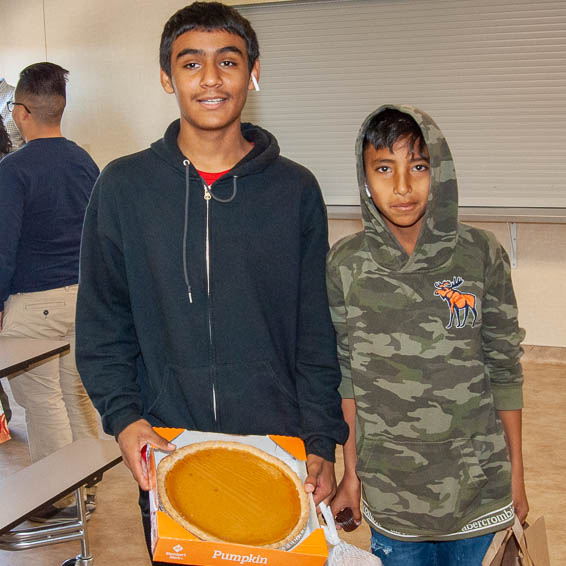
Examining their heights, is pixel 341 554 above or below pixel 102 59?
below

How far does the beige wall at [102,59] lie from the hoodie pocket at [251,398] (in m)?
3.90

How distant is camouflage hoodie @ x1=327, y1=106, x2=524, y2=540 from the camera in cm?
137

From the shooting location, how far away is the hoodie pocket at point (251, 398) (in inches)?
52.6

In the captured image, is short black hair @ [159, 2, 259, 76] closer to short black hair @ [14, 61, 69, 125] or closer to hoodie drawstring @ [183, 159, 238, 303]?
hoodie drawstring @ [183, 159, 238, 303]

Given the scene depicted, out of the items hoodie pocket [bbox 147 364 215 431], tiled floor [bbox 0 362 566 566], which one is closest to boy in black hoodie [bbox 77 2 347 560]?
hoodie pocket [bbox 147 364 215 431]

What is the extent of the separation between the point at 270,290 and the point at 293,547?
0.50 metres

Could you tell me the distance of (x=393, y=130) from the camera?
140 cm

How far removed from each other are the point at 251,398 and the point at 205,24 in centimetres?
68

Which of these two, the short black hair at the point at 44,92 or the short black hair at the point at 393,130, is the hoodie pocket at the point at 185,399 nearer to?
the short black hair at the point at 393,130

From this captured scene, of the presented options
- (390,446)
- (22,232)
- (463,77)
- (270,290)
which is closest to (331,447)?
(390,446)

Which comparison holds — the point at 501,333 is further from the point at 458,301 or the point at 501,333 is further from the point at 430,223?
the point at 430,223

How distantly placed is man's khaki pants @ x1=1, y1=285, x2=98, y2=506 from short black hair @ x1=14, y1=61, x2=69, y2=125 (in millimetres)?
665

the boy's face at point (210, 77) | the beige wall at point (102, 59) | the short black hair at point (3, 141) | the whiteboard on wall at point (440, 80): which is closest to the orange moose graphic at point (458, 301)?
the boy's face at point (210, 77)

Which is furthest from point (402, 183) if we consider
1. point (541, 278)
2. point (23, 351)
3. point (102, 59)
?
point (102, 59)
